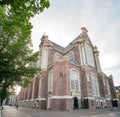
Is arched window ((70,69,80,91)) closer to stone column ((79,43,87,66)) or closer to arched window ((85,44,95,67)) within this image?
stone column ((79,43,87,66))

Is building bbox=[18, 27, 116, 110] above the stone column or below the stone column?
below

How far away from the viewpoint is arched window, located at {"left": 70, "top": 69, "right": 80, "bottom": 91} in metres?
27.5

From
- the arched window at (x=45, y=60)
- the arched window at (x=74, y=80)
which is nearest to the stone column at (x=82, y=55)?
the arched window at (x=74, y=80)

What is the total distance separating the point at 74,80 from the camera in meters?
28.5

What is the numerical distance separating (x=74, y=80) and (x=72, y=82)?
988 mm

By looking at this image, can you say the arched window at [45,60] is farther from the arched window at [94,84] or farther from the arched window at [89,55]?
the arched window at [94,84]

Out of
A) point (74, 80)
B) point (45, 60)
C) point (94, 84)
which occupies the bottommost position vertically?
point (94, 84)

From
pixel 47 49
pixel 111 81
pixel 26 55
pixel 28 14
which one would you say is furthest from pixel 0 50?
pixel 111 81

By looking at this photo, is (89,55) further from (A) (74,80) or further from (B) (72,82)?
(B) (72,82)

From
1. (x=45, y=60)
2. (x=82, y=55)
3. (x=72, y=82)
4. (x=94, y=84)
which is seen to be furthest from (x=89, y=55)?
(x=45, y=60)

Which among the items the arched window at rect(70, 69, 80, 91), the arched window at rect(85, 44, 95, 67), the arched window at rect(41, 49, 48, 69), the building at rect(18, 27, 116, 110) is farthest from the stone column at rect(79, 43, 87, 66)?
the arched window at rect(41, 49, 48, 69)

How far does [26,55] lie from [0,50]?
3077 mm

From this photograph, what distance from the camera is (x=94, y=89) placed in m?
32.2

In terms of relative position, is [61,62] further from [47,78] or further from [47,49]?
[47,49]
